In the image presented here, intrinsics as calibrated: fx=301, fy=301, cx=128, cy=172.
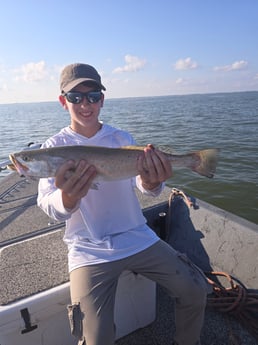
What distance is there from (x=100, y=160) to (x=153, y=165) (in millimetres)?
546

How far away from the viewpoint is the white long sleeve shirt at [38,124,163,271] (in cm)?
294

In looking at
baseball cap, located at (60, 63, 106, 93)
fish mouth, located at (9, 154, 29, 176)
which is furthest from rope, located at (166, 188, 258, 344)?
baseball cap, located at (60, 63, 106, 93)

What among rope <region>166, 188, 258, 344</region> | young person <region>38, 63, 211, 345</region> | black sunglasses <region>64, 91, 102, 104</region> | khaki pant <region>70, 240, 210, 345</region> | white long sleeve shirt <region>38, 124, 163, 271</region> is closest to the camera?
khaki pant <region>70, 240, 210, 345</region>

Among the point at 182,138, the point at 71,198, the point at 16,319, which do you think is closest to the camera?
the point at 16,319

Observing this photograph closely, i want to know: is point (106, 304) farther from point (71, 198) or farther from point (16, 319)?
point (71, 198)

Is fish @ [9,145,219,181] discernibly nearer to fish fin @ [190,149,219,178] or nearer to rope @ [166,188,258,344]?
fish fin @ [190,149,219,178]

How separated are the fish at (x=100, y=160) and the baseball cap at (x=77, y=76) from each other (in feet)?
2.29

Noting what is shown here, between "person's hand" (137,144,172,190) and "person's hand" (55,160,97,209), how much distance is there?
1.84 feet

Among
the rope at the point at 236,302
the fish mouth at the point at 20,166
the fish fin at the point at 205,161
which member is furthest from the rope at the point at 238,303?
the fish mouth at the point at 20,166

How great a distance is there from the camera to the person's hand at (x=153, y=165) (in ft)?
10.1

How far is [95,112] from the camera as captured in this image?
10.8 ft

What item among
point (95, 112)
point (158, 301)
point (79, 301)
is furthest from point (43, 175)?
point (158, 301)

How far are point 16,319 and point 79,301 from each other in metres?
0.57

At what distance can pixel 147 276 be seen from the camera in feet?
10.0
